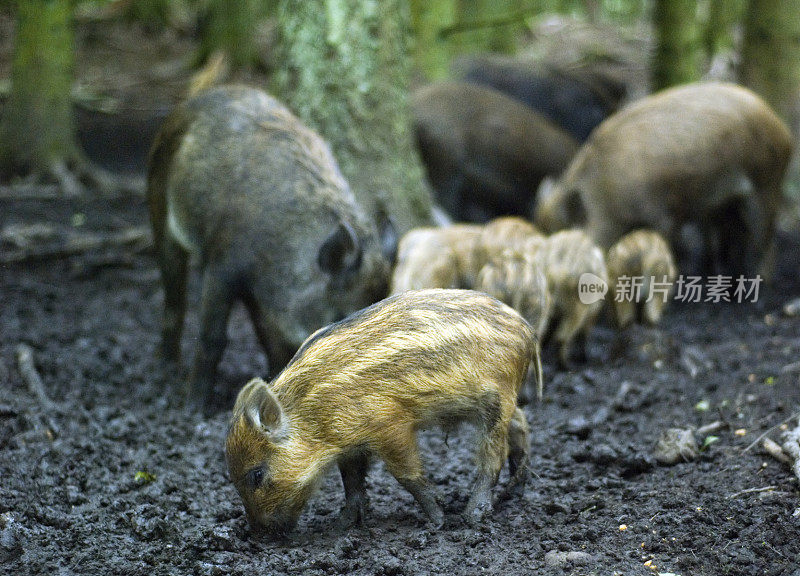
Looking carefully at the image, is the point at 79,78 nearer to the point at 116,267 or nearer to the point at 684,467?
the point at 116,267

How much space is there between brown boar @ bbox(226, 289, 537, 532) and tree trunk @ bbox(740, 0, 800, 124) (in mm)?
7030

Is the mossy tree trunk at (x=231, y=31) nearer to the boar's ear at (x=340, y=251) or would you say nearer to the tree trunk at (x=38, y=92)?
the tree trunk at (x=38, y=92)

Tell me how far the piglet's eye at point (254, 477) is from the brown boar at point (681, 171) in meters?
4.58

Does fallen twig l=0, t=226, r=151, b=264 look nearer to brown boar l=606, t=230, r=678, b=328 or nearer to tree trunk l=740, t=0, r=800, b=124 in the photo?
brown boar l=606, t=230, r=678, b=328

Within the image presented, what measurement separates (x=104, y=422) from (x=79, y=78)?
36.4 feet

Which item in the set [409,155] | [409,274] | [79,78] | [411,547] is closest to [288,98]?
[409,155]

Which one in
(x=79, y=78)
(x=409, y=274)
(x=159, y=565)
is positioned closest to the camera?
(x=159, y=565)

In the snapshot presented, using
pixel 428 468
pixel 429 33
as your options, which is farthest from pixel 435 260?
pixel 429 33

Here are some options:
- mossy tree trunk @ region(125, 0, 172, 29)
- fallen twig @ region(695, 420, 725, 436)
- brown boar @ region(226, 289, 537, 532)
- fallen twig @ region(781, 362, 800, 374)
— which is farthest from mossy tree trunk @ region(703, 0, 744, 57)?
mossy tree trunk @ region(125, 0, 172, 29)

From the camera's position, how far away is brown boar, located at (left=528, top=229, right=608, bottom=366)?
612 centimetres

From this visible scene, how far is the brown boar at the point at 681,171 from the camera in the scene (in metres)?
7.32

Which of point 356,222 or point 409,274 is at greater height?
point 356,222

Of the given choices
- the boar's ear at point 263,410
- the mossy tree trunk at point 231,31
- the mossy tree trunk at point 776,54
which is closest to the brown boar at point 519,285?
the boar's ear at point 263,410

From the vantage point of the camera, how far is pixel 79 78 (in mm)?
14617
